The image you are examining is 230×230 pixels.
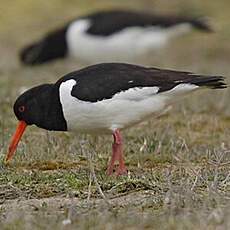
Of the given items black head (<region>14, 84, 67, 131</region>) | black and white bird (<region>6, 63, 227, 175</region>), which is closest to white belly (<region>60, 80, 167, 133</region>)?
black and white bird (<region>6, 63, 227, 175</region>)

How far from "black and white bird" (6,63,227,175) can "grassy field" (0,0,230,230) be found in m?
0.33

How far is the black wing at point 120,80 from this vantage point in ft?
21.6

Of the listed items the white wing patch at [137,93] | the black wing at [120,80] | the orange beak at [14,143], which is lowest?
the orange beak at [14,143]

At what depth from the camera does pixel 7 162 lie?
268 inches

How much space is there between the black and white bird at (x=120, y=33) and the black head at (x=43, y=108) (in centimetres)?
738

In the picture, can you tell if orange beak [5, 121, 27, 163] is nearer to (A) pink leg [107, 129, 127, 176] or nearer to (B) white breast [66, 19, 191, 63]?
(A) pink leg [107, 129, 127, 176]

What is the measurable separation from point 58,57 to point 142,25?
7.33 ft

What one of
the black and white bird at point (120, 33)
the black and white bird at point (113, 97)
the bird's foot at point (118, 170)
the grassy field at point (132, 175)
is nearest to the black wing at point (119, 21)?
the black and white bird at point (120, 33)

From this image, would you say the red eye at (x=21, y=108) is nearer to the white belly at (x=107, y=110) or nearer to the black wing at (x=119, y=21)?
the white belly at (x=107, y=110)

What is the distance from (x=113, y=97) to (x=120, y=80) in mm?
163

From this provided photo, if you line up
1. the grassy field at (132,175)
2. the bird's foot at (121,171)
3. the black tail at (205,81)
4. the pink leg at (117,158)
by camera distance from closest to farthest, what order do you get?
the grassy field at (132,175) < the bird's foot at (121,171) < the pink leg at (117,158) < the black tail at (205,81)

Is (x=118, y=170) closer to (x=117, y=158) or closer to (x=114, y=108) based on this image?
(x=117, y=158)

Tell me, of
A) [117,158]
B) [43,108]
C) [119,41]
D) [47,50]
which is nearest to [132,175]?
[117,158]

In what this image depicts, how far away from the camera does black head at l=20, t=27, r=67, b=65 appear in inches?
610
